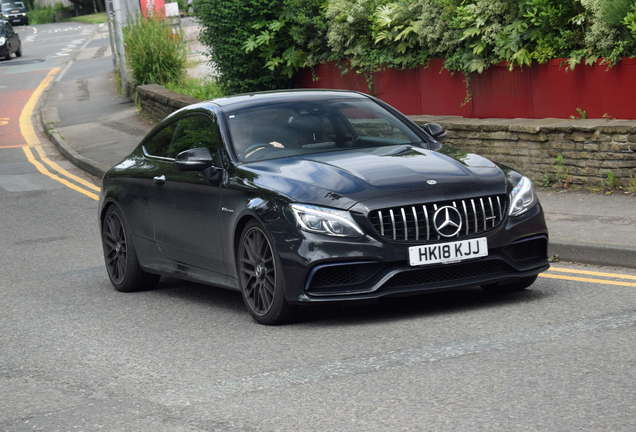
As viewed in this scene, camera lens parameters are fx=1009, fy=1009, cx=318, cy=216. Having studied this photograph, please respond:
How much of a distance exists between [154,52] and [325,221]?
1938 cm

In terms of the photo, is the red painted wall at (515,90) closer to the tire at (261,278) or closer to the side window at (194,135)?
the side window at (194,135)

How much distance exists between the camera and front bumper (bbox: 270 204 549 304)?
6.09m

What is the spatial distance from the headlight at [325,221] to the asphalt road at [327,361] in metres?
0.64

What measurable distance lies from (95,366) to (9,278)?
3.80m

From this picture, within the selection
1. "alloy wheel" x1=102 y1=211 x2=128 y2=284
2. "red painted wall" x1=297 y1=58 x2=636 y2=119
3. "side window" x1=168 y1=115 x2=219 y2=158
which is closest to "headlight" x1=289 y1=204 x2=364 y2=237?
"side window" x1=168 y1=115 x2=219 y2=158

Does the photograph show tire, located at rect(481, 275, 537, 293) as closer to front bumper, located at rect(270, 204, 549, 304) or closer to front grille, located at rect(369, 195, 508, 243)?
front bumper, located at rect(270, 204, 549, 304)

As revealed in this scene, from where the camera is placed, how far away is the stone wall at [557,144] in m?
10.4

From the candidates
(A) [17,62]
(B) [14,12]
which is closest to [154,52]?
(A) [17,62]

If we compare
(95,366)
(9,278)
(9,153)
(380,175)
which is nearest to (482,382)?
(380,175)

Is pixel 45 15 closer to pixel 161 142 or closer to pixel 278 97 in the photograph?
pixel 161 142

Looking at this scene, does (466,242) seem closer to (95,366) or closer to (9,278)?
(95,366)

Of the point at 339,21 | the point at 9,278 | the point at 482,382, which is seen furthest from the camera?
the point at 339,21

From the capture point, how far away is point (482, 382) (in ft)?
16.1

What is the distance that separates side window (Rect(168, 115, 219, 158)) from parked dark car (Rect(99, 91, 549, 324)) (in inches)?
0.5
